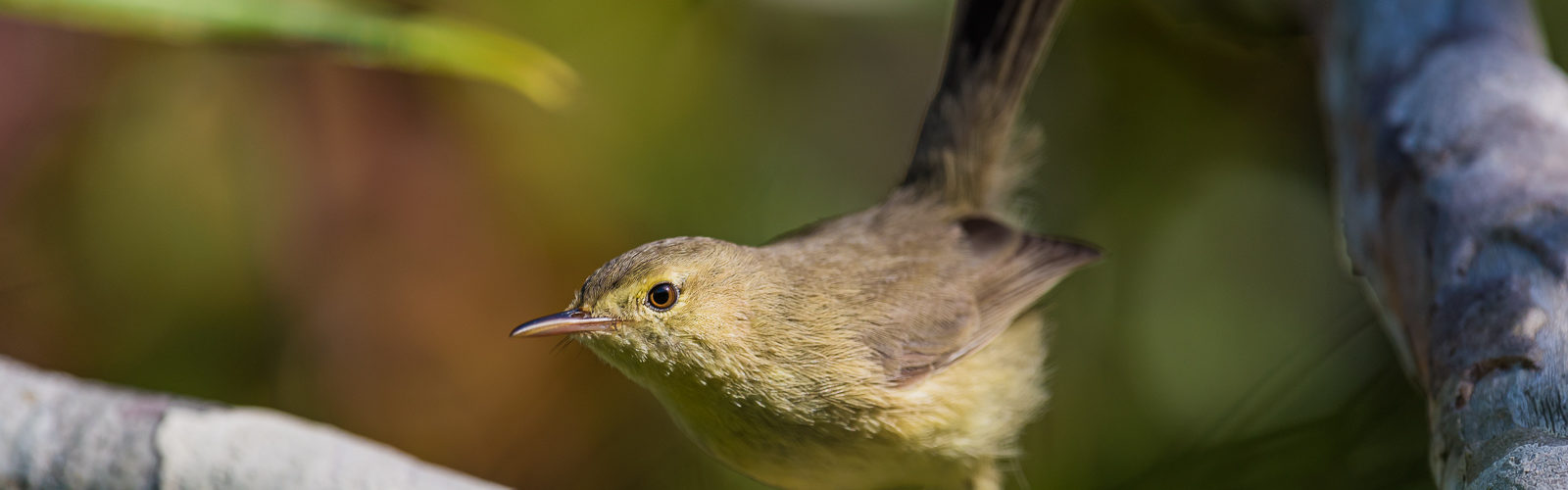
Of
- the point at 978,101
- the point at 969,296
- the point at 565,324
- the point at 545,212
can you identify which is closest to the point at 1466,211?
the point at 969,296

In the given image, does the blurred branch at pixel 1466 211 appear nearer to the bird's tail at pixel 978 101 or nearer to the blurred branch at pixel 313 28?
the bird's tail at pixel 978 101

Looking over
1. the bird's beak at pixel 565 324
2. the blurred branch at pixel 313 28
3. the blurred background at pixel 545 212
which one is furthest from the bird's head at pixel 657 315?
the blurred background at pixel 545 212

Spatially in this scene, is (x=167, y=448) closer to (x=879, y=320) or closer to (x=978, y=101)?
(x=879, y=320)

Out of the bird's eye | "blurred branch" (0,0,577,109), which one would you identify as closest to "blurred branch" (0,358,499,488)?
the bird's eye

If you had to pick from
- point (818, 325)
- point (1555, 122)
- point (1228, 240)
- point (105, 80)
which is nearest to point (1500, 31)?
point (1555, 122)

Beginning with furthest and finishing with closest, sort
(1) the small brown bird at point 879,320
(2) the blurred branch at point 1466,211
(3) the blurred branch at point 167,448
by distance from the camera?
(1) the small brown bird at point 879,320 < (3) the blurred branch at point 167,448 < (2) the blurred branch at point 1466,211
